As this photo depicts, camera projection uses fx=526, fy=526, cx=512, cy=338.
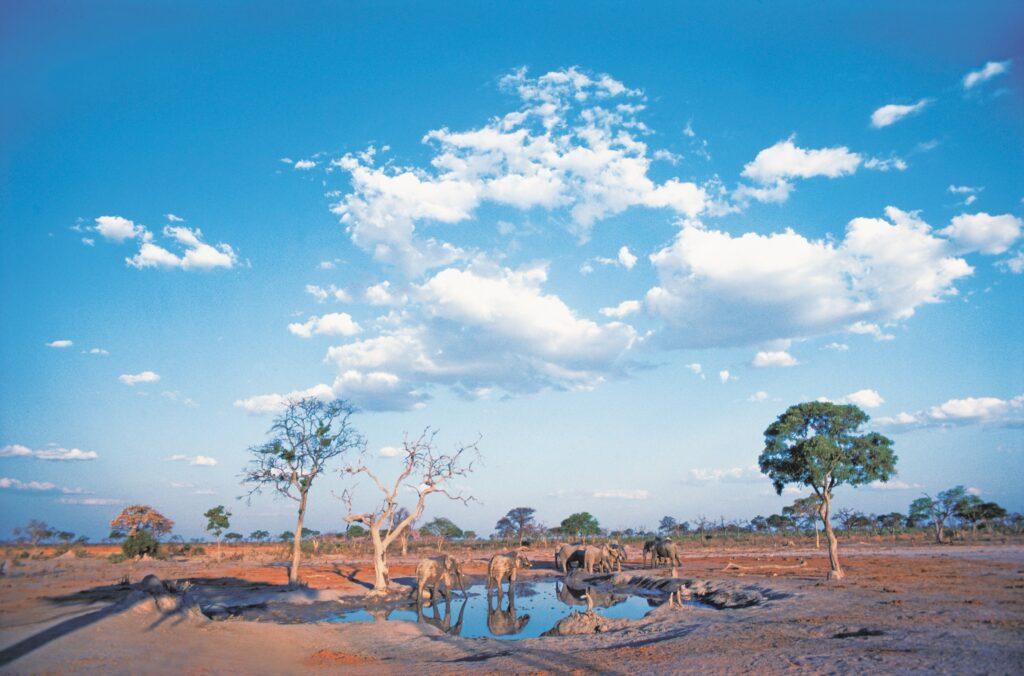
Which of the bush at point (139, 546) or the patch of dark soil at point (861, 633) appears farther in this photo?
the bush at point (139, 546)

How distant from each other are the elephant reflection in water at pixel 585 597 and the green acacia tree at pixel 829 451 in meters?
11.1

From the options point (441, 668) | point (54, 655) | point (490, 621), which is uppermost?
point (54, 655)

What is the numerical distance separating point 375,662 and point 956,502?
288ft

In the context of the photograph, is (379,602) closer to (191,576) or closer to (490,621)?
(490,621)

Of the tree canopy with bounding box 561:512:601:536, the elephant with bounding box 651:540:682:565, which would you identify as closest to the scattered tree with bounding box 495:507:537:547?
the tree canopy with bounding box 561:512:601:536

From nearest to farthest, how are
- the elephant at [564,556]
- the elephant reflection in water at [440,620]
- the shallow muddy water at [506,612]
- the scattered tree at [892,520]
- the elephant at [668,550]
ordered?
1. the elephant reflection in water at [440,620]
2. the shallow muddy water at [506,612]
3. the elephant at [668,550]
4. the elephant at [564,556]
5. the scattered tree at [892,520]

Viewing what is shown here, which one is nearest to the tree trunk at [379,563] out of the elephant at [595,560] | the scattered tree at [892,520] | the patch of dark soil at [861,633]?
the elephant at [595,560]

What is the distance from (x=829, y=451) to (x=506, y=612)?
1798cm

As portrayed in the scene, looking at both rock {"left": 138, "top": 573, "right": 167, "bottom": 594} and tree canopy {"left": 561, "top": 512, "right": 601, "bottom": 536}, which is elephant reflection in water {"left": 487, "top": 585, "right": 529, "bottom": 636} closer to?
rock {"left": 138, "top": 573, "right": 167, "bottom": 594}

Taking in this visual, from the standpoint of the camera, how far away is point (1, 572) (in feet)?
108

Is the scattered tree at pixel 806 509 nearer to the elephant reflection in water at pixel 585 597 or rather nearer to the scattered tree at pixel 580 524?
the scattered tree at pixel 580 524

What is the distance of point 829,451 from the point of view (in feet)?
87.3

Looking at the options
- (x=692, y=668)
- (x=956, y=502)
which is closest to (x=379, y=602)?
(x=692, y=668)

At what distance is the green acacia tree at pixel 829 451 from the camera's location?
88.2 ft
